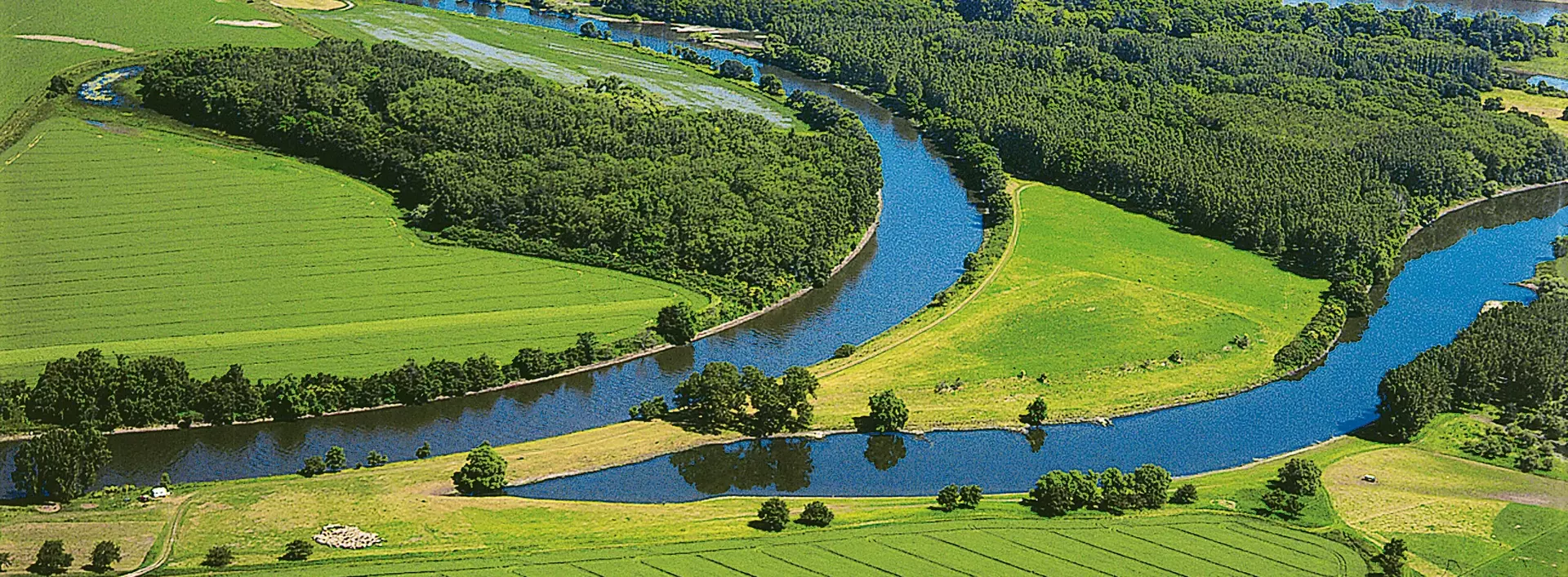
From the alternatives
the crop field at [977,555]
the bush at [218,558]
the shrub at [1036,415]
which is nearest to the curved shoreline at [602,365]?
the bush at [218,558]

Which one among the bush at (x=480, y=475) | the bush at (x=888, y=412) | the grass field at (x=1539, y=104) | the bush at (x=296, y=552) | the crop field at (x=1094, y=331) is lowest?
the bush at (x=296, y=552)

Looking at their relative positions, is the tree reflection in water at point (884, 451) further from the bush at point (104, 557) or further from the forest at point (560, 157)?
the bush at point (104, 557)

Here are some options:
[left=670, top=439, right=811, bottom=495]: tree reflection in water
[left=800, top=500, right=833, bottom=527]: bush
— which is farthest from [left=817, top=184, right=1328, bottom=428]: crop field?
[left=800, top=500, right=833, bottom=527]: bush

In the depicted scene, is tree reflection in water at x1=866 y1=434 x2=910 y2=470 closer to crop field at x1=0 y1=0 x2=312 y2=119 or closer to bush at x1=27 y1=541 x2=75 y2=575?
bush at x1=27 y1=541 x2=75 y2=575

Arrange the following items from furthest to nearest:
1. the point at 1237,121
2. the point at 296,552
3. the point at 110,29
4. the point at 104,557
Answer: the point at 110,29, the point at 1237,121, the point at 296,552, the point at 104,557

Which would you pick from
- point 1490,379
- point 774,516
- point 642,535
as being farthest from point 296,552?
point 1490,379

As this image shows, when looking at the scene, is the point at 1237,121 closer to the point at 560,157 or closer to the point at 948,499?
the point at 560,157
